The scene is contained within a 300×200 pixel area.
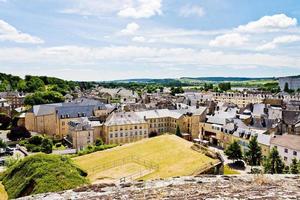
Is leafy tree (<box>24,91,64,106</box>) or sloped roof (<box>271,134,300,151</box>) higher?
leafy tree (<box>24,91,64,106</box>)

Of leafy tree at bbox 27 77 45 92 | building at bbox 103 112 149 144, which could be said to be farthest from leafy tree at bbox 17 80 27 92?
building at bbox 103 112 149 144

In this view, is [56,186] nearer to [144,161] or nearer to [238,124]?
[144,161]

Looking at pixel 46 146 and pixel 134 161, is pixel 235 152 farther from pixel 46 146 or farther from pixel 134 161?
pixel 46 146

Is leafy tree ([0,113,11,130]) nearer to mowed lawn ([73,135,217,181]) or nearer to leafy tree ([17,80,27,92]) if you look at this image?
mowed lawn ([73,135,217,181])

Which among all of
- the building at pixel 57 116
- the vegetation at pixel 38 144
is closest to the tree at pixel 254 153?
the vegetation at pixel 38 144

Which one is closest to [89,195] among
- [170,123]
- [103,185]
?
[103,185]

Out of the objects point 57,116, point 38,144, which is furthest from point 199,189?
point 57,116
